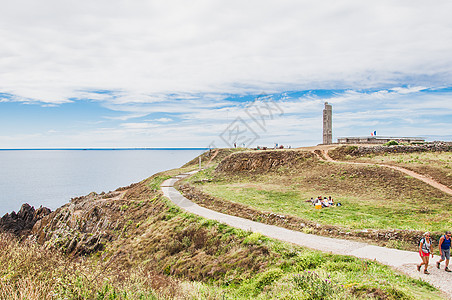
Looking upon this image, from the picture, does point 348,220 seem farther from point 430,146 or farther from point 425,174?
point 430,146

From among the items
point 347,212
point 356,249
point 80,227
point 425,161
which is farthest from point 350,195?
point 80,227

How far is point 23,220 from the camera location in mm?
39562

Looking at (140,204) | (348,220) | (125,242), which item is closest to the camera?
(348,220)

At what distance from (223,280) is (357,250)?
5715 mm

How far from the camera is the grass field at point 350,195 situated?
16781mm

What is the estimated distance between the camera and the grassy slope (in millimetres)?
7723

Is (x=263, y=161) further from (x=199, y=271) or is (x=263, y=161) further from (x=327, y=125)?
(x=199, y=271)

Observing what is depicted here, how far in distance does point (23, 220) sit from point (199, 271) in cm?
3731

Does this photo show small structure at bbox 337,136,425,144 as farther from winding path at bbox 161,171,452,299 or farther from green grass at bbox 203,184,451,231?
winding path at bbox 161,171,452,299

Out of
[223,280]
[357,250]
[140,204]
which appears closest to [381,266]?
[357,250]

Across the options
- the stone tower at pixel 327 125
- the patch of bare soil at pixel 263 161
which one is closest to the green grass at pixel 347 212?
the patch of bare soil at pixel 263 161

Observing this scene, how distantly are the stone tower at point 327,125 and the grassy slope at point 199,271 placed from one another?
32931 mm

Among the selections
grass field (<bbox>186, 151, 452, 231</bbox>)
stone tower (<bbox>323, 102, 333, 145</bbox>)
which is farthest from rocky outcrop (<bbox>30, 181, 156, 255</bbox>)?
stone tower (<bbox>323, 102, 333, 145</bbox>)

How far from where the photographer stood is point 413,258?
11.4m
